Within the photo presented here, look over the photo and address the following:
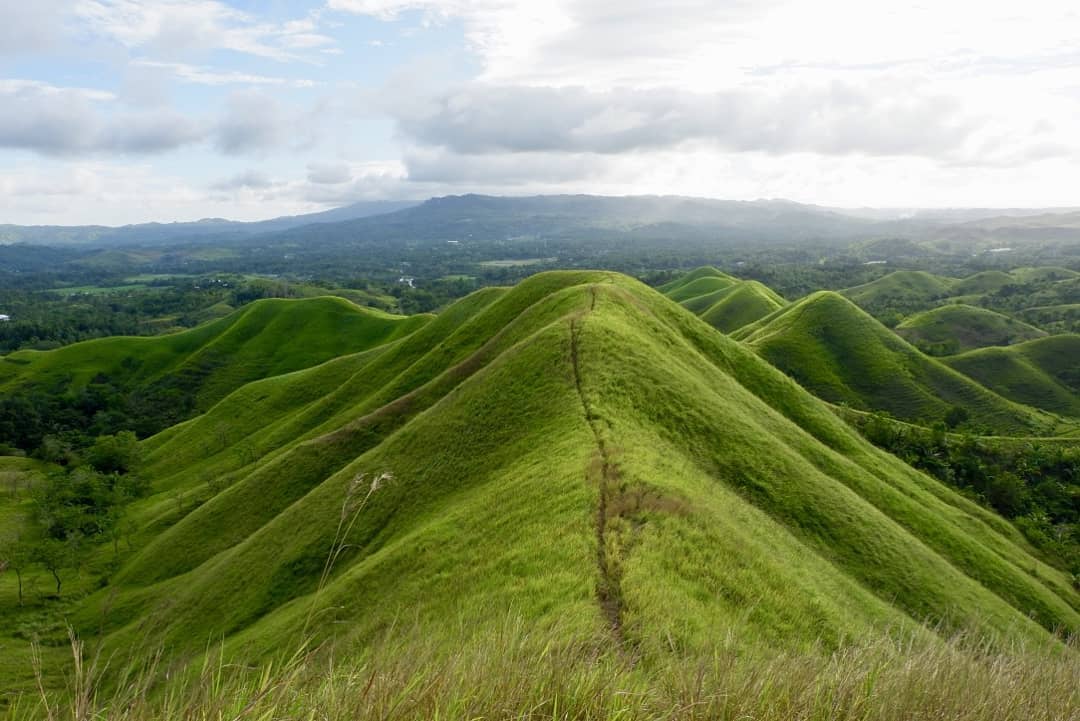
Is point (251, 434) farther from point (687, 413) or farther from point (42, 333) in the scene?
point (42, 333)

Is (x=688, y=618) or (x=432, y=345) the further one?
(x=432, y=345)

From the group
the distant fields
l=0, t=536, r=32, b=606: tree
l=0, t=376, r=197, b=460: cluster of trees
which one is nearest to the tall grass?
the distant fields

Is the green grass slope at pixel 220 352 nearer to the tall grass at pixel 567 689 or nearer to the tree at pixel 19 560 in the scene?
the tree at pixel 19 560

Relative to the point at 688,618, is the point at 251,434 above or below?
below

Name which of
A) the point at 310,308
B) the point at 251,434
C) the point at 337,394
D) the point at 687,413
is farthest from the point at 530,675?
the point at 310,308

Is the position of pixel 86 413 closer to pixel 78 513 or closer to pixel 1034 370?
pixel 78 513

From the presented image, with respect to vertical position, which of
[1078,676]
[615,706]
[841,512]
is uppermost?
[615,706]

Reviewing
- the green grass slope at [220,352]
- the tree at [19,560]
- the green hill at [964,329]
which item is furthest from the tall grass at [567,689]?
the green hill at [964,329]
